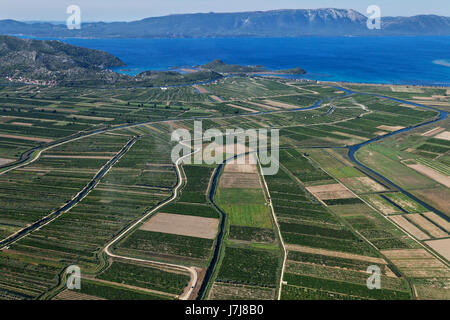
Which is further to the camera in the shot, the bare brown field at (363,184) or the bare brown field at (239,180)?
the bare brown field at (239,180)

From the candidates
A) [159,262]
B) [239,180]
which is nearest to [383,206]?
[239,180]

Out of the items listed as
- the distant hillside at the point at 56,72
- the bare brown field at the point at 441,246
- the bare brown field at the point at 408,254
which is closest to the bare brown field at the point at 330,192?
the bare brown field at the point at 441,246

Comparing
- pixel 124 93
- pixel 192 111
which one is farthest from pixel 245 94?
pixel 124 93

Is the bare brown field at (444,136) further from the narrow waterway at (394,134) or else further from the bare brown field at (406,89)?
the bare brown field at (406,89)

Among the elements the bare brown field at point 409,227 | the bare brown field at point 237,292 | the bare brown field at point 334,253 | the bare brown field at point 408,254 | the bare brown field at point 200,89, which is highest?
the bare brown field at point 200,89

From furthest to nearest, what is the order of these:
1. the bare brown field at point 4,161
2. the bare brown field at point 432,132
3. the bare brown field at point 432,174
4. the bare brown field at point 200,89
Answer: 1. the bare brown field at point 200,89
2. the bare brown field at point 432,132
3. the bare brown field at point 4,161
4. the bare brown field at point 432,174

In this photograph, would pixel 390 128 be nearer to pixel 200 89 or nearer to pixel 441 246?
pixel 441 246

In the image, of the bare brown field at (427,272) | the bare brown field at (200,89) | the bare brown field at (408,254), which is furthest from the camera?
the bare brown field at (200,89)
